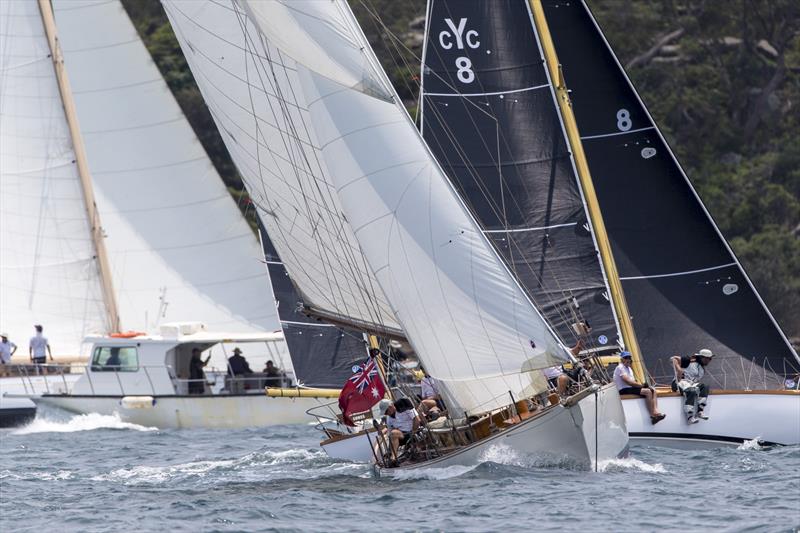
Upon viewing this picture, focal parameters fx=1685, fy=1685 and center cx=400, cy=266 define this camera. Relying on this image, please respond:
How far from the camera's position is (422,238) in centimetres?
1873

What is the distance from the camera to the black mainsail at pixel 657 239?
24062 mm

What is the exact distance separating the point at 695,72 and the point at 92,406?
22.6 m

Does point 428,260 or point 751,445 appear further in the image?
point 751,445

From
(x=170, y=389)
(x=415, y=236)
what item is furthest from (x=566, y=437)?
(x=170, y=389)

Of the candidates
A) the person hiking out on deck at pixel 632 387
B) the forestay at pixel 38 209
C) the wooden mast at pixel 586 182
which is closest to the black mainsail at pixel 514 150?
the wooden mast at pixel 586 182

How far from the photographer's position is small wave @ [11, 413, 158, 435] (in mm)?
30453

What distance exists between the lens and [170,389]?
31.3 meters

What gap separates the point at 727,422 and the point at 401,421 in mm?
4980

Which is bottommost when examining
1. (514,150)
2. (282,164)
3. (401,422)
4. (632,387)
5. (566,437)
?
A: (566,437)

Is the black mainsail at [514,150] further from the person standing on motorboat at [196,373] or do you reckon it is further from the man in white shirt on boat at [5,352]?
the man in white shirt on boat at [5,352]

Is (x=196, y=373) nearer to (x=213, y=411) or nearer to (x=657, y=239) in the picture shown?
(x=213, y=411)

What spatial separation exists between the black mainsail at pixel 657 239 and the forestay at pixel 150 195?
10.2 m

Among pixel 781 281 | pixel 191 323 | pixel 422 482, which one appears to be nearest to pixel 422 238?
pixel 422 482

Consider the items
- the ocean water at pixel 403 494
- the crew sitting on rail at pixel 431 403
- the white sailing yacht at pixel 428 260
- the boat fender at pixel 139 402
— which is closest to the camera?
the ocean water at pixel 403 494
